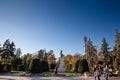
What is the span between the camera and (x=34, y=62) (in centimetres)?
3781

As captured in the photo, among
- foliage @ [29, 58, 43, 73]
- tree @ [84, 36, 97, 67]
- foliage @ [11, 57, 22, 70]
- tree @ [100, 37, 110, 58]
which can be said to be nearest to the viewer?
foliage @ [29, 58, 43, 73]

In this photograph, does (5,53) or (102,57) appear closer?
(102,57)

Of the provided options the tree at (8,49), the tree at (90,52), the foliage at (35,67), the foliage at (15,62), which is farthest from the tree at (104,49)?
the tree at (8,49)

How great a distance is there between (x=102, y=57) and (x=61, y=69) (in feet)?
76.7

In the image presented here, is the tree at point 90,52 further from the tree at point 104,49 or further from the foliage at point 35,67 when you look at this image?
the foliage at point 35,67

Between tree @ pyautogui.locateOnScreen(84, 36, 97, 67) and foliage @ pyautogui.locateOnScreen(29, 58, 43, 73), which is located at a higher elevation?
tree @ pyautogui.locateOnScreen(84, 36, 97, 67)

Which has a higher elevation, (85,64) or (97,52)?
(97,52)

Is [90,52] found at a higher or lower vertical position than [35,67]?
higher

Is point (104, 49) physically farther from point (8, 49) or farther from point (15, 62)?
point (8, 49)

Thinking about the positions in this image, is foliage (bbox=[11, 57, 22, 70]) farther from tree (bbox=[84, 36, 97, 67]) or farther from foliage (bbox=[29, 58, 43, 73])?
tree (bbox=[84, 36, 97, 67])

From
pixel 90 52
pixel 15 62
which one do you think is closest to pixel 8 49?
pixel 15 62

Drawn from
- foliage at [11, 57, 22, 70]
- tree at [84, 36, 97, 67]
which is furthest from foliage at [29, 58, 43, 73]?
tree at [84, 36, 97, 67]

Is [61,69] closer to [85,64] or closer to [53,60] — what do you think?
[85,64]

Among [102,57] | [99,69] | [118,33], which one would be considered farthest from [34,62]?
[102,57]
